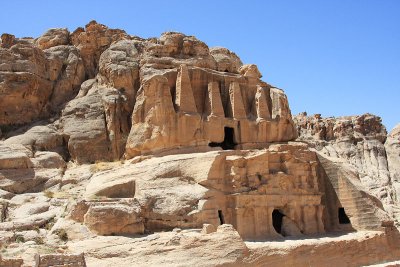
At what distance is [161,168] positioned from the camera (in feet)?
91.1

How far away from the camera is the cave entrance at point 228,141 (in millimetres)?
34228

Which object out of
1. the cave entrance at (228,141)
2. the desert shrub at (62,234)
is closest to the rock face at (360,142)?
the cave entrance at (228,141)

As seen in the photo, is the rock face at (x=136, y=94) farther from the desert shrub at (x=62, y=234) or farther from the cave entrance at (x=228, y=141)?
the desert shrub at (x=62, y=234)

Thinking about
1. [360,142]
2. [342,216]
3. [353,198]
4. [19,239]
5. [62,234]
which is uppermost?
[360,142]

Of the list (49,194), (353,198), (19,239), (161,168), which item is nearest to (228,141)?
(161,168)

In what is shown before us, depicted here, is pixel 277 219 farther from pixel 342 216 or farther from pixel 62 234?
pixel 62 234

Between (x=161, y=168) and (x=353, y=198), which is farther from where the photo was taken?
(x=353, y=198)

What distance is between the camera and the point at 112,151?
38.3 m

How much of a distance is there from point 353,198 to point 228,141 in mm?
9270

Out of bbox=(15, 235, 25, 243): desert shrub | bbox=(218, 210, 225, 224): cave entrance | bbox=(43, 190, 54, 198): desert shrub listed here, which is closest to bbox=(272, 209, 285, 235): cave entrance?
bbox=(218, 210, 225, 224): cave entrance

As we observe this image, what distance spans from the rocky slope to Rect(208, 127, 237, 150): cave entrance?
82 millimetres

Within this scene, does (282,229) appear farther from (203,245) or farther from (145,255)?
(145,255)

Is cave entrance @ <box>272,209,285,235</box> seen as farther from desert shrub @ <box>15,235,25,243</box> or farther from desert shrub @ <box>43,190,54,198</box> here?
desert shrub @ <box>15,235,25,243</box>

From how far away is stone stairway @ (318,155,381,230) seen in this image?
3005cm
